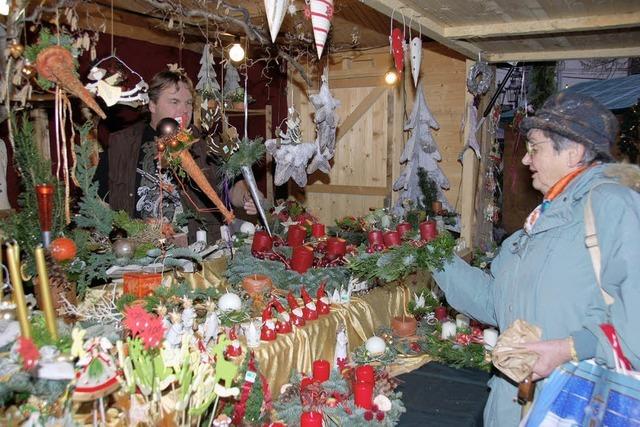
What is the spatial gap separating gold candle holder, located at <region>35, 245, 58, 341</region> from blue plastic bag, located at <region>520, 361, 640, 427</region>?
151 cm

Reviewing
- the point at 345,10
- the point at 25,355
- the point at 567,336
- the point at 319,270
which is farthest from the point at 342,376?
the point at 345,10

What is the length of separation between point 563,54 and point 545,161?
3.47 m

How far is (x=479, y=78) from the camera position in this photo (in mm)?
4688

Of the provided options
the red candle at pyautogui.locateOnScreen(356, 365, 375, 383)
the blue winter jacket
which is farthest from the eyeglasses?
the red candle at pyautogui.locateOnScreen(356, 365, 375, 383)

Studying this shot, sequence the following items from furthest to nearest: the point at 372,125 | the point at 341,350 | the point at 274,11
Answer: the point at 372,125
the point at 341,350
the point at 274,11

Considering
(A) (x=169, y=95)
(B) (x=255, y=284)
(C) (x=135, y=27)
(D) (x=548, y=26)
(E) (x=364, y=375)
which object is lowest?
(E) (x=364, y=375)

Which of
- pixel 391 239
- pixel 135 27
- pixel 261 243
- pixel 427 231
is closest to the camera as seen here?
pixel 427 231

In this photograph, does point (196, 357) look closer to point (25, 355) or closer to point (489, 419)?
point (25, 355)

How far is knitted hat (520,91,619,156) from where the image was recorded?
5.75 ft

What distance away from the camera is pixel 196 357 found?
1.51m

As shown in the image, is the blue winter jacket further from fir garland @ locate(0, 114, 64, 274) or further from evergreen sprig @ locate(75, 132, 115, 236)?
evergreen sprig @ locate(75, 132, 115, 236)

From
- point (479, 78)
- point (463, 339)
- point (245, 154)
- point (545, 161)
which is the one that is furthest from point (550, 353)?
point (479, 78)

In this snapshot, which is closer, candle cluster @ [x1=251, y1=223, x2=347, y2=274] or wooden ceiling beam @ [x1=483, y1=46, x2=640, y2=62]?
candle cluster @ [x1=251, y1=223, x2=347, y2=274]

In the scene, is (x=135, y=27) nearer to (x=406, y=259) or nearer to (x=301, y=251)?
(x=301, y=251)
